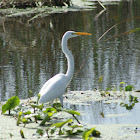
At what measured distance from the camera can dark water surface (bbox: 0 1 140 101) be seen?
6.04 meters

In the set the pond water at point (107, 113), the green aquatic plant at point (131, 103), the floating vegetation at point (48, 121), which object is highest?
the floating vegetation at point (48, 121)

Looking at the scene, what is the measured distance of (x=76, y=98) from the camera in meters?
5.00

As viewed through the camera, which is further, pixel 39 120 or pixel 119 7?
pixel 119 7

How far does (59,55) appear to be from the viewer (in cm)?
813

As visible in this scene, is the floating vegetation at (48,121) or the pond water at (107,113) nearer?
the floating vegetation at (48,121)

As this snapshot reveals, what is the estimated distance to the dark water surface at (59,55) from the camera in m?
6.04

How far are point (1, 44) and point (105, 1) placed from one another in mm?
10573

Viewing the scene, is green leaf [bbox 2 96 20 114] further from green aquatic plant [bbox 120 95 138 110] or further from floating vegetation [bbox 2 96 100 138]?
Answer: green aquatic plant [bbox 120 95 138 110]

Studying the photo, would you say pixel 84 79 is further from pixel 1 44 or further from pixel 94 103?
pixel 1 44

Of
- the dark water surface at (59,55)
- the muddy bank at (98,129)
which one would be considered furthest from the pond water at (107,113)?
the dark water surface at (59,55)

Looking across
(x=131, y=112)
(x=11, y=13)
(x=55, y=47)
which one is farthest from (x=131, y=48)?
(x=11, y=13)

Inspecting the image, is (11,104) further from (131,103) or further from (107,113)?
(131,103)

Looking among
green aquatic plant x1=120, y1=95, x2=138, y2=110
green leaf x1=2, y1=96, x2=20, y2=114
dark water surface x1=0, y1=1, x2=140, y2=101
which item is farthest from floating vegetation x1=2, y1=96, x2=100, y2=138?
green aquatic plant x1=120, y1=95, x2=138, y2=110

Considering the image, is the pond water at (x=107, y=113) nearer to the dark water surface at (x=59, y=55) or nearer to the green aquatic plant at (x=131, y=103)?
the green aquatic plant at (x=131, y=103)
